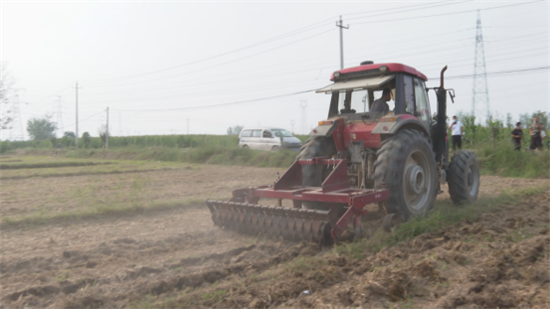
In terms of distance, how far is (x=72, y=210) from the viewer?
7.01 meters

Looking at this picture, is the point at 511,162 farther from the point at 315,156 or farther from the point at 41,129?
the point at 41,129

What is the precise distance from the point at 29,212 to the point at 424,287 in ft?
21.3

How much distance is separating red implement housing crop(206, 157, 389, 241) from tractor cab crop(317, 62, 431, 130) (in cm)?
110

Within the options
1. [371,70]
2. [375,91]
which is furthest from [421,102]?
[371,70]

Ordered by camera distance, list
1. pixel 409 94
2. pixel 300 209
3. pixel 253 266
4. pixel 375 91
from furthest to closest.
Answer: pixel 375 91, pixel 409 94, pixel 300 209, pixel 253 266

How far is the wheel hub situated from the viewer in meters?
5.49

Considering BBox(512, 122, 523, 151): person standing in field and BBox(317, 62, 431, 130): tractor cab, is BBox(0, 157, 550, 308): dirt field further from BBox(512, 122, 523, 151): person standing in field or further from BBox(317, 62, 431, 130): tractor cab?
BBox(512, 122, 523, 151): person standing in field

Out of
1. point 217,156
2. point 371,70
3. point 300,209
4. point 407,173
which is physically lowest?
point 300,209

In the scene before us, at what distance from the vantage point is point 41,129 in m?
56.8

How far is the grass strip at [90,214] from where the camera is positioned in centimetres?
610

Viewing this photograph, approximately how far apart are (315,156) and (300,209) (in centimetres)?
137

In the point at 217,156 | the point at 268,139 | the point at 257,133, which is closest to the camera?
the point at 217,156

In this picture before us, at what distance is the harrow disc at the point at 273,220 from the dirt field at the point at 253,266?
0.13m

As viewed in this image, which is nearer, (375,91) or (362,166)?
(362,166)
